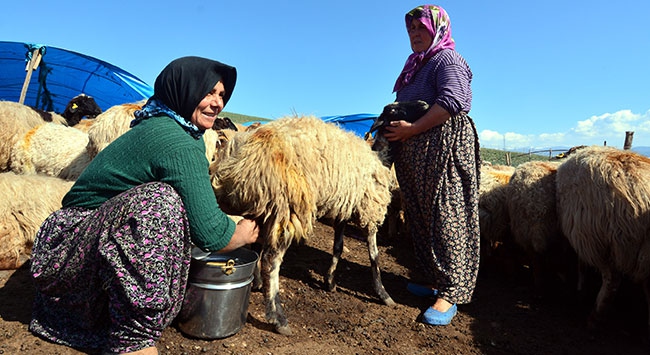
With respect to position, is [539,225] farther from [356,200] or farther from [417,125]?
[356,200]

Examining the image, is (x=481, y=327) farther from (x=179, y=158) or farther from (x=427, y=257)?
(x=179, y=158)

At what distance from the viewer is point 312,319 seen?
3160mm

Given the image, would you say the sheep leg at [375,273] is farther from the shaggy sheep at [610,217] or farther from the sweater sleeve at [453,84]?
the shaggy sheep at [610,217]

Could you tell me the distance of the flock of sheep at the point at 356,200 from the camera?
9.09ft

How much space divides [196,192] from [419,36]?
7.93 feet

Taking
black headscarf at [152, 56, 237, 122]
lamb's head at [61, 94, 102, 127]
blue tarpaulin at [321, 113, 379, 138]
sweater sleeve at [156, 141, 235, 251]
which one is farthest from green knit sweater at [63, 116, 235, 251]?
blue tarpaulin at [321, 113, 379, 138]

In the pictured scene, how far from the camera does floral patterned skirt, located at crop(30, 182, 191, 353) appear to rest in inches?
78.0

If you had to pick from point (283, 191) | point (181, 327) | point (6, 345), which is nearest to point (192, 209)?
point (283, 191)

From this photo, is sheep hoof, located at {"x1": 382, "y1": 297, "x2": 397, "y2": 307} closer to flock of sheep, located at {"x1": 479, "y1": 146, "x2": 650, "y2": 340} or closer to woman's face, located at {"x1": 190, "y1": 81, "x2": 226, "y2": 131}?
flock of sheep, located at {"x1": 479, "y1": 146, "x2": 650, "y2": 340}

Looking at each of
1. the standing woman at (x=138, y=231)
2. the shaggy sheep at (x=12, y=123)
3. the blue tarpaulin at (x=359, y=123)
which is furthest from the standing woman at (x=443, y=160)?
the blue tarpaulin at (x=359, y=123)

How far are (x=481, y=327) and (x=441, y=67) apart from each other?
7.16 feet

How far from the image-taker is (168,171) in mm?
2080

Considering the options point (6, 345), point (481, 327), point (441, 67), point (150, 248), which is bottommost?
point (481, 327)

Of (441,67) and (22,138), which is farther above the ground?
→ (441,67)
